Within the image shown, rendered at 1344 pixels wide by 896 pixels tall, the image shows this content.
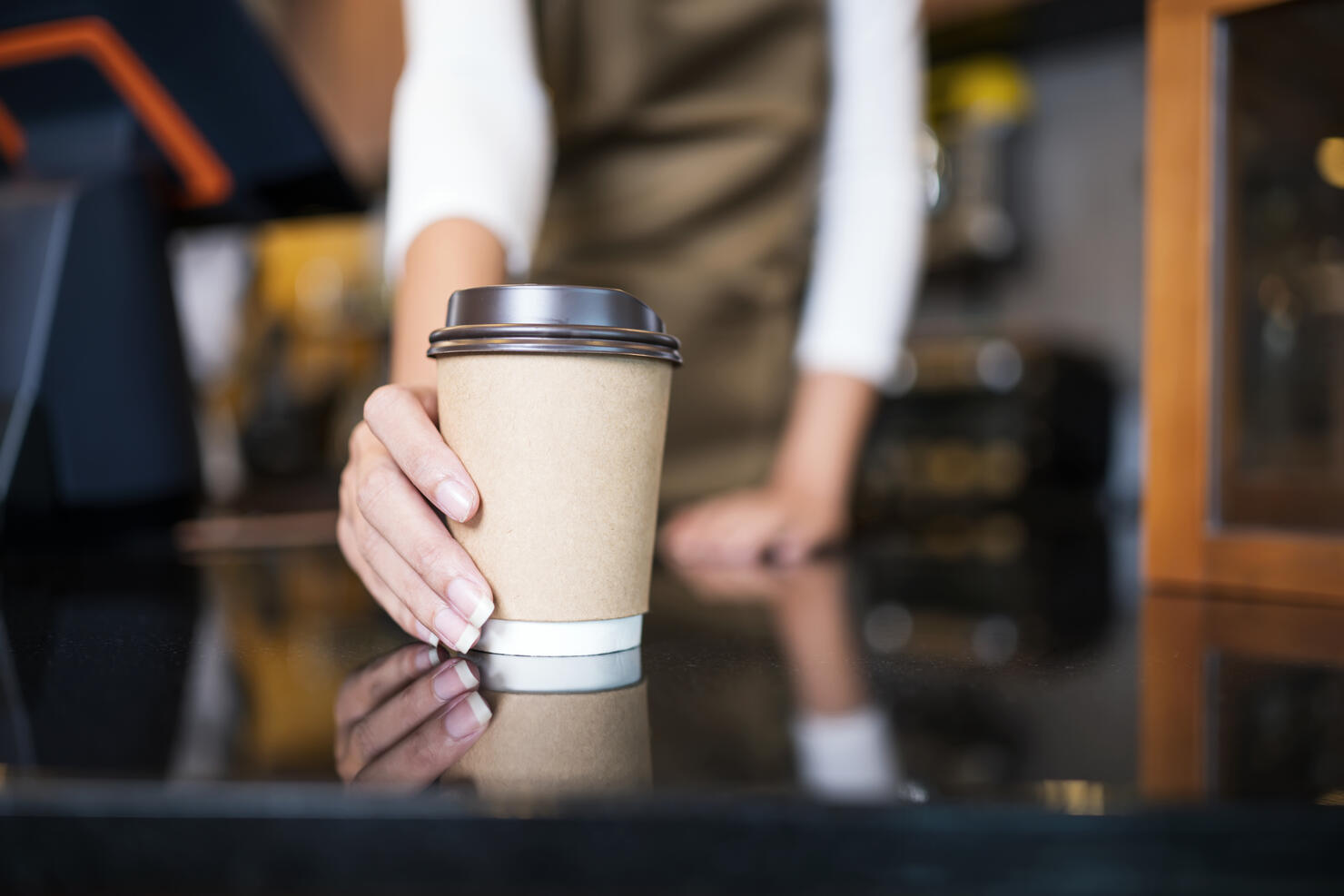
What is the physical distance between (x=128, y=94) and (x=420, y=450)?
681 millimetres

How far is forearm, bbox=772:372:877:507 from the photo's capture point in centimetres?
98

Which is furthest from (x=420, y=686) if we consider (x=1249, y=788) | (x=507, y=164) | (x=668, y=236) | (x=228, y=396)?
(x=228, y=396)

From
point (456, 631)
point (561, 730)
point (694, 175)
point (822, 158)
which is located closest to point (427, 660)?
point (456, 631)

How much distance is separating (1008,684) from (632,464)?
0.52ft

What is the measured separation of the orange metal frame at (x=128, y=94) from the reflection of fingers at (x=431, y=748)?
2.51 ft

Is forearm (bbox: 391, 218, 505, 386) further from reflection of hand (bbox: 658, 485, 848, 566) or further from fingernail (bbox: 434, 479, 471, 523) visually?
reflection of hand (bbox: 658, 485, 848, 566)

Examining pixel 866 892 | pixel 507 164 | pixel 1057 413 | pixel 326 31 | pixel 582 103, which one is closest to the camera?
pixel 866 892

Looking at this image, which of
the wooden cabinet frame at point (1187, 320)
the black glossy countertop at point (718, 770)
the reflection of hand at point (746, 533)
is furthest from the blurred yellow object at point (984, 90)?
the black glossy countertop at point (718, 770)

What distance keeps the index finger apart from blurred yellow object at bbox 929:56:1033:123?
2.15 meters

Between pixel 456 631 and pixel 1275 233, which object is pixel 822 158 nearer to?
pixel 1275 233

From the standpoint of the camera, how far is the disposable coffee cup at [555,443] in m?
0.36

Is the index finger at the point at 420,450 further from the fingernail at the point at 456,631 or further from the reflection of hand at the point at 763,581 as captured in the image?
the reflection of hand at the point at 763,581

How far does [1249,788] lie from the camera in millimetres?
240

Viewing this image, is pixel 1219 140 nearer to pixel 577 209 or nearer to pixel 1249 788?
pixel 1249 788
